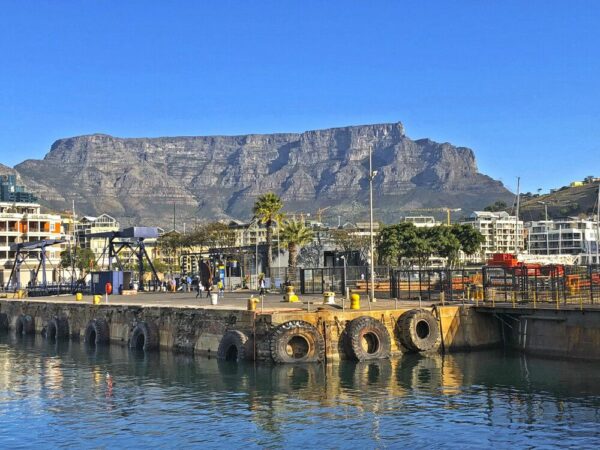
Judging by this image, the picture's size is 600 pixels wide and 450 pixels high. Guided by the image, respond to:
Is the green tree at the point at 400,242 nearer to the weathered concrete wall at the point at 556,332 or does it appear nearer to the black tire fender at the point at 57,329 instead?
the black tire fender at the point at 57,329

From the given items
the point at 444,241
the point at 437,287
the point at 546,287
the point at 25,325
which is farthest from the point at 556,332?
the point at 444,241

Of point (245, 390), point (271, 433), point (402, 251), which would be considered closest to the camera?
point (271, 433)

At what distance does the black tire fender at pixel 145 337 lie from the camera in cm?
4828

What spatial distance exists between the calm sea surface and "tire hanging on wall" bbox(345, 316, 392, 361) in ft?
2.52

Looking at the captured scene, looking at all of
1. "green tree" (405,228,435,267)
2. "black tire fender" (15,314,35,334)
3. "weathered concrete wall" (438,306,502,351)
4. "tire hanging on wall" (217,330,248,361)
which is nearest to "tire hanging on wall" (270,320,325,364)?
"tire hanging on wall" (217,330,248,361)

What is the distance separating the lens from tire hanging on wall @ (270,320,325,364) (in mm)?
38438

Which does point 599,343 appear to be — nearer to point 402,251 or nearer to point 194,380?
point 194,380

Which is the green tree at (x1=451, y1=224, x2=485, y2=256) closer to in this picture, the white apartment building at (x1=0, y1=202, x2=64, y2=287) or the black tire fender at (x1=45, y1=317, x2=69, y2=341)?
the white apartment building at (x1=0, y1=202, x2=64, y2=287)

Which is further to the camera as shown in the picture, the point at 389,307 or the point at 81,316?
the point at 81,316

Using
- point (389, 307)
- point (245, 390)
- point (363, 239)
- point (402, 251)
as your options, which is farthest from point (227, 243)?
point (245, 390)

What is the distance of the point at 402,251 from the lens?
13288 cm

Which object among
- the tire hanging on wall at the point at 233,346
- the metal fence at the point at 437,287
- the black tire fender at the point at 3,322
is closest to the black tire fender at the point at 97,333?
the tire hanging on wall at the point at 233,346

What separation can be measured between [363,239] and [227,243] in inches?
1242

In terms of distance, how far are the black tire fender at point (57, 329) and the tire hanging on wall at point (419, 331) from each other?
30201mm
